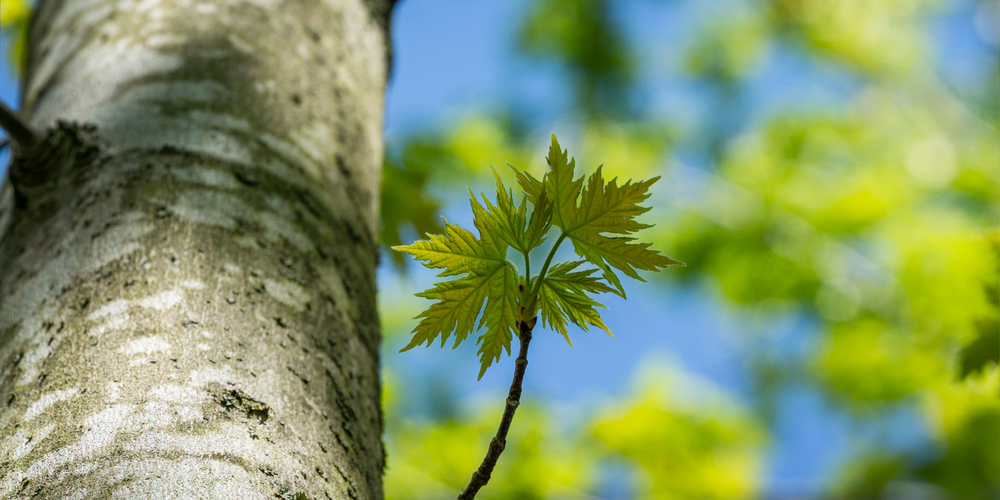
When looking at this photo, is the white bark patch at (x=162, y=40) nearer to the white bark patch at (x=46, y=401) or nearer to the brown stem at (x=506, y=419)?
the white bark patch at (x=46, y=401)

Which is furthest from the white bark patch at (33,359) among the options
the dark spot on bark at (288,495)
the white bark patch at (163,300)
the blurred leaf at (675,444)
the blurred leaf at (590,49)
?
the blurred leaf at (590,49)

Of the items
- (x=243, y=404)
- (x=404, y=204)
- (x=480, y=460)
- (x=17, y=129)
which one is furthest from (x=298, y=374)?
(x=480, y=460)

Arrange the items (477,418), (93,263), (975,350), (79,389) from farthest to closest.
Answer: (477,418) < (975,350) < (93,263) < (79,389)

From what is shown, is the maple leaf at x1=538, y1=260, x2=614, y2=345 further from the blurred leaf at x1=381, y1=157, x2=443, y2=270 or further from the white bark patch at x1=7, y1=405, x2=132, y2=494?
the blurred leaf at x1=381, y1=157, x2=443, y2=270

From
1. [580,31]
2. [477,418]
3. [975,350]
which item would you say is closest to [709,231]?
[580,31]

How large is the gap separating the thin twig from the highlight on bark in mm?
673

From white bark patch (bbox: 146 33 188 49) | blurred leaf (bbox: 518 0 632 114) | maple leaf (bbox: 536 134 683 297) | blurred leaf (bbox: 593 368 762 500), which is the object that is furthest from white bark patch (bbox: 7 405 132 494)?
blurred leaf (bbox: 518 0 632 114)

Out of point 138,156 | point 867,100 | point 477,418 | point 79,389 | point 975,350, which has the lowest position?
point 79,389

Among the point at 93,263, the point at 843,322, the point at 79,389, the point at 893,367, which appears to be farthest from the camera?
the point at 843,322

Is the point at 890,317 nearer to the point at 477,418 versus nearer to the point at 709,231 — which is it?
the point at 709,231

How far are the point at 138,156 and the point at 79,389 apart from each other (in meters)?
0.34

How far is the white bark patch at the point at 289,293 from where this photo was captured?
713 millimetres

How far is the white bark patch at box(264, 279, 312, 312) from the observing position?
71 cm

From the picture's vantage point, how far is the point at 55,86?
0.99 metres
